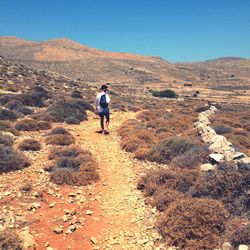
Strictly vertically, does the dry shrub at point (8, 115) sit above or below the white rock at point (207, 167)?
below

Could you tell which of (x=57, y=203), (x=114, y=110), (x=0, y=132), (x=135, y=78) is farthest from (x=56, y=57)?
(x=57, y=203)

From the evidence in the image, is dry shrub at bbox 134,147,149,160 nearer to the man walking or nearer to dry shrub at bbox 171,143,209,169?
dry shrub at bbox 171,143,209,169

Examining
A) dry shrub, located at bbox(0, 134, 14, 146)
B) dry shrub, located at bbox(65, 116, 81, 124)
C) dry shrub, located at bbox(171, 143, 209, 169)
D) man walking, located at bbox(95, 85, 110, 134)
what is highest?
man walking, located at bbox(95, 85, 110, 134)

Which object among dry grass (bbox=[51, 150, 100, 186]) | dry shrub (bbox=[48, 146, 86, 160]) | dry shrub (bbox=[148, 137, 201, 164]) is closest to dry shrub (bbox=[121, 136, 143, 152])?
dry shrub (bbox=[148, 137, 201, 164])

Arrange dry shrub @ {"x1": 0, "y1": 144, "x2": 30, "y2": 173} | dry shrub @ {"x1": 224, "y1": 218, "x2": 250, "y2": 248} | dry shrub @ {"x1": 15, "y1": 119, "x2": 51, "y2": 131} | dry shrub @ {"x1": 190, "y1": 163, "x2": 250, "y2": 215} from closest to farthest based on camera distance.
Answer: dry shrub @ {"x1": 224, "y1": 218, "x2": 250, "y2": 248}, dry shrub @ {"x1": 190, "y1": 163, "x2": 250, "y2": 215}, dry shrub @ {"x1": 0, "y1": 144, "x2": 30, "y2": 173}, dry shrub @ {"x1": 15, "y1": 119, "x2": 51, "y2": 131}

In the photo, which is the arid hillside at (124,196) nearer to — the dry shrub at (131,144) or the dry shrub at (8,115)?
the dry shrub at (131,144)

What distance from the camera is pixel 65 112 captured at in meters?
21.3

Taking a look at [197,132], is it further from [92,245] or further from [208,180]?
[92,245]

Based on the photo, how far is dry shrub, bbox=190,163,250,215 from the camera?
7.29m

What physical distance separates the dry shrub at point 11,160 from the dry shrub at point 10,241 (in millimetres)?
4255

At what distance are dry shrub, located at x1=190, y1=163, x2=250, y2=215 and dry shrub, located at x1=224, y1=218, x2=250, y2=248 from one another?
1.86 feet

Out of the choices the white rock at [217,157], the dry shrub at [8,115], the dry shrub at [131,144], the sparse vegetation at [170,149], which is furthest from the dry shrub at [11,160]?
the dry shrub at [8,115]

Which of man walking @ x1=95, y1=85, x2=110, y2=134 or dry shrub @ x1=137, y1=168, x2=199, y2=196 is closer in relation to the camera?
dry shrub @ x1=137, y1=168, x2=199, y2=196

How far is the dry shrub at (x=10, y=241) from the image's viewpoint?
20.0ft
